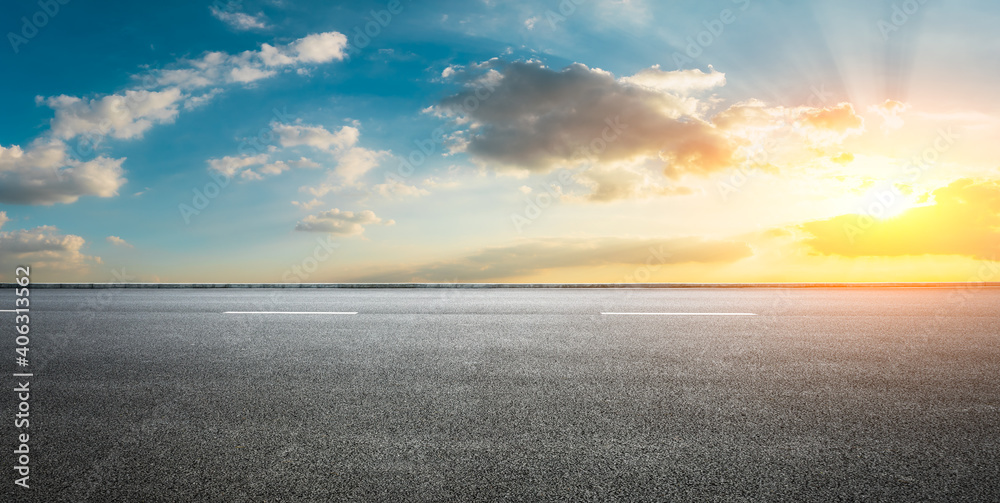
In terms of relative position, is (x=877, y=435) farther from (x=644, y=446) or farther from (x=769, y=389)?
(x=644, y=446)

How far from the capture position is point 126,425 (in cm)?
323

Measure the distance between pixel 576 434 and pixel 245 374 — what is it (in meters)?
2.98

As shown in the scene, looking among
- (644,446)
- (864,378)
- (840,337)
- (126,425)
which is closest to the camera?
(644,446)

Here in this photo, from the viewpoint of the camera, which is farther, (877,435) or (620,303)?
(620,303)

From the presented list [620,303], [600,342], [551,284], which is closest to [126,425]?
[600,342]

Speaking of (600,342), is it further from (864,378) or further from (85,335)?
(85,335)

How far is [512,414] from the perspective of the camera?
10.8 ft

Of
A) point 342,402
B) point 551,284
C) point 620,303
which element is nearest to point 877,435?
point 342,402

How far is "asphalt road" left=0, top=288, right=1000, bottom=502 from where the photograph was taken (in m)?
2.42

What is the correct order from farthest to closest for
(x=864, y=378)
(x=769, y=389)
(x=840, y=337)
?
1. (x=840, y=337)
2. (x=864, y=378)
3. (x=769, y=389)

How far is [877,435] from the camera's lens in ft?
9.83

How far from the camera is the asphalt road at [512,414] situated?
7.93ft

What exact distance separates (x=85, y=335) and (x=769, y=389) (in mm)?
7680

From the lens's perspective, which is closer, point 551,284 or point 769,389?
point 769,389
